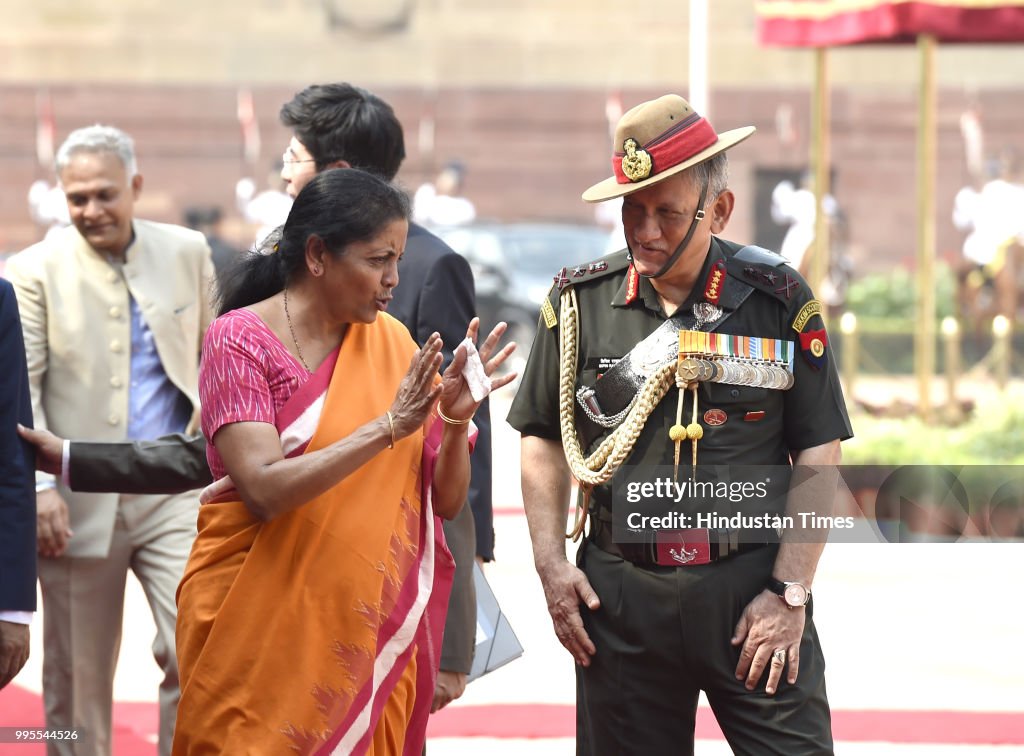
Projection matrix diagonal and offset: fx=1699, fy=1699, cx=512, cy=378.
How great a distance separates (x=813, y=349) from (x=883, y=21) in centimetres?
865

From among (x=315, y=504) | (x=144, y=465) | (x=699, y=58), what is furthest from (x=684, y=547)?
(x=699, y=58)

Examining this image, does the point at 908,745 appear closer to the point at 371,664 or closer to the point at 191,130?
the point at 371,664

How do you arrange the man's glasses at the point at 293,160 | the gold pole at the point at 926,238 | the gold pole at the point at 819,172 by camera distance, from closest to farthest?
the man's glasses at the point at 293,160, the gold pole at the point at 926,238, the gold pole at the point at 819,172

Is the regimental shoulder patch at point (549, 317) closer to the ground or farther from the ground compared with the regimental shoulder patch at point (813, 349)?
farther from the ground

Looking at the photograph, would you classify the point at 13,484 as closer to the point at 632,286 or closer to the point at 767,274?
the point at 632,286

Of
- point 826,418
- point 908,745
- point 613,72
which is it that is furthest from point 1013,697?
point 613,72

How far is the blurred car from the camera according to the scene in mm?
22375

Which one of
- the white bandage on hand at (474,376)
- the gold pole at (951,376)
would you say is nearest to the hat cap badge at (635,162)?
the white bandage on hand at (474,376)

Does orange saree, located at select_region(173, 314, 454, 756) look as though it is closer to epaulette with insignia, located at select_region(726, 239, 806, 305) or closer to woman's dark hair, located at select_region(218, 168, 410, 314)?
woman's dark hair, located at select_region(218, 168, 410, 314)

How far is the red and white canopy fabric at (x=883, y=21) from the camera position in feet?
37.7

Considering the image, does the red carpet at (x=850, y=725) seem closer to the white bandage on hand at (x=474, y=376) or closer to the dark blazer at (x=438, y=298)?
the dark blazer at (x=438, y=298)

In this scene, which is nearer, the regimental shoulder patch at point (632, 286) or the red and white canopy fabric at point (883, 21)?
the regimental shoulder patch at point (632, 286)

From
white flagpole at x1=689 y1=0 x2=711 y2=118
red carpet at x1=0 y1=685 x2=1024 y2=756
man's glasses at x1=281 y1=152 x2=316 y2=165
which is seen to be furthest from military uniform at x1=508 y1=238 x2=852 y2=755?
white flagpole at x1=689 y1=0 x2=711 y2=118

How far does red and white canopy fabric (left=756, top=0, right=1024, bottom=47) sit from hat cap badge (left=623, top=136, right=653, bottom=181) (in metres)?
8.47
